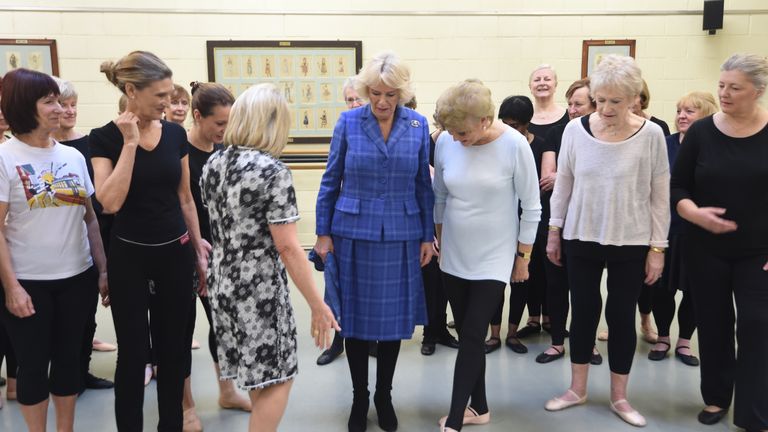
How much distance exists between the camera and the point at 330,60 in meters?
5.41

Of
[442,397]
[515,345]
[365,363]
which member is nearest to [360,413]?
[365,363]

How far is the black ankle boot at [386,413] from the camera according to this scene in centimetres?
249

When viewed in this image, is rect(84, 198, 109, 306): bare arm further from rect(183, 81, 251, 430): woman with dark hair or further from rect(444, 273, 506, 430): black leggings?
rect(444, 273, 506, 430): black leggings

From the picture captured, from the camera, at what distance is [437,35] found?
5.45m

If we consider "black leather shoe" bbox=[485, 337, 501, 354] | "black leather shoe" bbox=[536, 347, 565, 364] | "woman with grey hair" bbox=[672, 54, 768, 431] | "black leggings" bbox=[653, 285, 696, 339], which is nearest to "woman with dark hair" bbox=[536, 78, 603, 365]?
"black leather shoe" bbox=[536, 347, 565, 364]

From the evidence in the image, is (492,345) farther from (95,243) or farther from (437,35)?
(437,35)

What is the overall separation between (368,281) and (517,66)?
3.84 metres

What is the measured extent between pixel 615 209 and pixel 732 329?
0.77m

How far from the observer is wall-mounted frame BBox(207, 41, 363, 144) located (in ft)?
17.4

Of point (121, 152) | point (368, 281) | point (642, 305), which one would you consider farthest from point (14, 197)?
point (642, 305)

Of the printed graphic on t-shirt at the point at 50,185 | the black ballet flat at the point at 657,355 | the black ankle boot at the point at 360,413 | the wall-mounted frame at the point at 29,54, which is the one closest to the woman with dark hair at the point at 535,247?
the black ballet flat at the point at 657,355

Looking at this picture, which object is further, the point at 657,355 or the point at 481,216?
the point at 657,355

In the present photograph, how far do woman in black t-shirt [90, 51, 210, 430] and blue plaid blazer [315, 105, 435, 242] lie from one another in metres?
0.58

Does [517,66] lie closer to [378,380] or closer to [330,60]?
[330,60]
